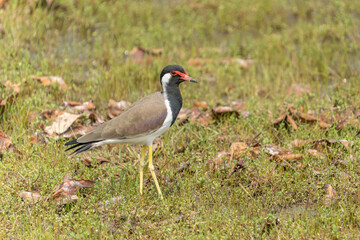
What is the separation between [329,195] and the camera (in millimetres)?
4633

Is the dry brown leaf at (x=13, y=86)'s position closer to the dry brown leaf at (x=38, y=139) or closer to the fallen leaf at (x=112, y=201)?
the dry brown leaf at (x=38, y=139)

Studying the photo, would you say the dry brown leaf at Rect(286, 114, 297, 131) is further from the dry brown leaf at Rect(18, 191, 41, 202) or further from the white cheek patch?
the dry brown leaf at Rect(18, 191, 41, 202)

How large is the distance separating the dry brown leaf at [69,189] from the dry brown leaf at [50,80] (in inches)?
86.3

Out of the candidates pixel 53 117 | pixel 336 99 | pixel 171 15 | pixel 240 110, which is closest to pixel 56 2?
pixel 171 15

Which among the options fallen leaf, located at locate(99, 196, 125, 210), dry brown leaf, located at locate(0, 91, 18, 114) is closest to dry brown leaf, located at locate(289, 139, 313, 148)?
fallen leaf, located at locate(99, 196, 125, 210)

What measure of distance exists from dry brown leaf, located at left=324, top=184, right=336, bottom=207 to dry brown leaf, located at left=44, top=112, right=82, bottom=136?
288cm

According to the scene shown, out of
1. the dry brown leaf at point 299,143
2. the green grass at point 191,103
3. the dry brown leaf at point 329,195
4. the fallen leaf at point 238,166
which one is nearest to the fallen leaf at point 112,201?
the green grass at point 191,103

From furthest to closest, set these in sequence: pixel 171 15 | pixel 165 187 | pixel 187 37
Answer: pixel 171 15 → pixel 187 37 → pixel 165 187

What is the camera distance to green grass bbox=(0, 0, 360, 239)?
4.36 metres

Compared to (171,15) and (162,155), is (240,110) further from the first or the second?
(171,15)

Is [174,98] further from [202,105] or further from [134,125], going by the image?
[202,105]

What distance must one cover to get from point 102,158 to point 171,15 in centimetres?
501

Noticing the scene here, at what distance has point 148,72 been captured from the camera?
7363mm

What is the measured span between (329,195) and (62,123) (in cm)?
303
